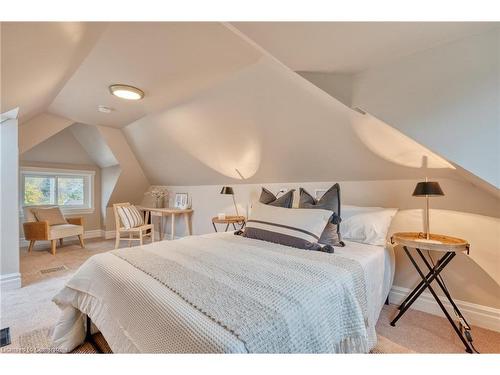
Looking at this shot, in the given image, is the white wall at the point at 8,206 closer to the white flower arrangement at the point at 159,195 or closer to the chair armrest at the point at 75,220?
the chair armrest at the point at 75,220

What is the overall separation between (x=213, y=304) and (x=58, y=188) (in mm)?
5428

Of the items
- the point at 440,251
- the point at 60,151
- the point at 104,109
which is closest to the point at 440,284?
the point at 440,251

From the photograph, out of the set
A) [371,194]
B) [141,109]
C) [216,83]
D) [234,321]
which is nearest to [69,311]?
[234,321]

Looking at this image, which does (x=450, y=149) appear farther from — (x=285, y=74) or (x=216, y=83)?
(x=216, y=83)

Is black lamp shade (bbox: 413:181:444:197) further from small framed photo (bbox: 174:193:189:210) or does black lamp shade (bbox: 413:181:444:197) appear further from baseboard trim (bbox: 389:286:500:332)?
small framed photo (bbox: 174:193:189:210)

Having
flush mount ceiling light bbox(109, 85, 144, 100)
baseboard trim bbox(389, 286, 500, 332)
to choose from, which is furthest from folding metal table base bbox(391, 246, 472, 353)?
flush mount ceiling light bbox(109, 85, 144, 100)

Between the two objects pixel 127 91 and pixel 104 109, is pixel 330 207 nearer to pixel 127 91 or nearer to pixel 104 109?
pixel 127 91

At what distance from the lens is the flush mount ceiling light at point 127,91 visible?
7.78 ft

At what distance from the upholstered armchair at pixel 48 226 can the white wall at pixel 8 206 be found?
1.41 m

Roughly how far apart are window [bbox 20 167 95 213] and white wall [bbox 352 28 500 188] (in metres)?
5.61

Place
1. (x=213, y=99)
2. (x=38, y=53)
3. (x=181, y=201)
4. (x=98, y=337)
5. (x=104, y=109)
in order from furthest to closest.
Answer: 1. (x=181, y=201)
2. (x=104, y=109)
3. (x=213, y=99)
4. (x=98, y=337)
5. (x=38, y=53)

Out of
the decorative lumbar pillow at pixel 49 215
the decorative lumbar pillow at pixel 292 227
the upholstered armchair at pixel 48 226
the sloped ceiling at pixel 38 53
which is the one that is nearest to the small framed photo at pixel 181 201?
the upholstered armchair at pixel 48 226

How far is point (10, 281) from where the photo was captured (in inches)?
98.6

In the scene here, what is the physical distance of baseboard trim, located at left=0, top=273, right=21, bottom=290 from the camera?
247 centimetres
